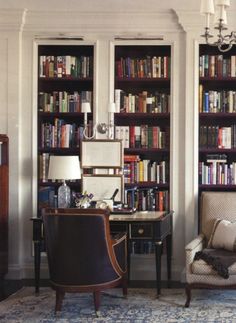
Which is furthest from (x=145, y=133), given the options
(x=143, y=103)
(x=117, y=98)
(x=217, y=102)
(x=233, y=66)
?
(x=233, y=66)

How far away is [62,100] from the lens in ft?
20.1

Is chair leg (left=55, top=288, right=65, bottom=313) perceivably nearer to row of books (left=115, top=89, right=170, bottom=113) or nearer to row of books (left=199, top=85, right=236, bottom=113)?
row of books (left=115, top=89, right=170, bottom=113)

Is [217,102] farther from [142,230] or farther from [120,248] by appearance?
[120,248]

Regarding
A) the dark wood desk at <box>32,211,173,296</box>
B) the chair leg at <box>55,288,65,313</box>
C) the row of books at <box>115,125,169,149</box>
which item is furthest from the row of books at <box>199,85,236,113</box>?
the chair leg at <box>55,288,65,313</box>

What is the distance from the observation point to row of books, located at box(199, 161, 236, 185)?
19.8 feet

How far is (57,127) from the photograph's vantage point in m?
6.14

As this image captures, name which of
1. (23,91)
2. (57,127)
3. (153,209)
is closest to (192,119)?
(153,209)

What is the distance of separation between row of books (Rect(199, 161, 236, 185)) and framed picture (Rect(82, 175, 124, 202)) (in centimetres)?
88

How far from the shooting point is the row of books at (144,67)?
19.9 ft

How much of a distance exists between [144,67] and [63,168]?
1462 mm

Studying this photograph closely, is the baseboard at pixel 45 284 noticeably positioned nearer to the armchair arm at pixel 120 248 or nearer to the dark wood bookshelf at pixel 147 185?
the armchair arm at pixel 120 248

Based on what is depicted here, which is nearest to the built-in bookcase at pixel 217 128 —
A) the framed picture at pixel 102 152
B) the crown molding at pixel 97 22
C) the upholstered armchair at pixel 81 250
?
the crown molding at pixel 97 22

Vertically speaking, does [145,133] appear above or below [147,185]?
above

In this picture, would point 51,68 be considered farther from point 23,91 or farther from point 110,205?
point 110,205
